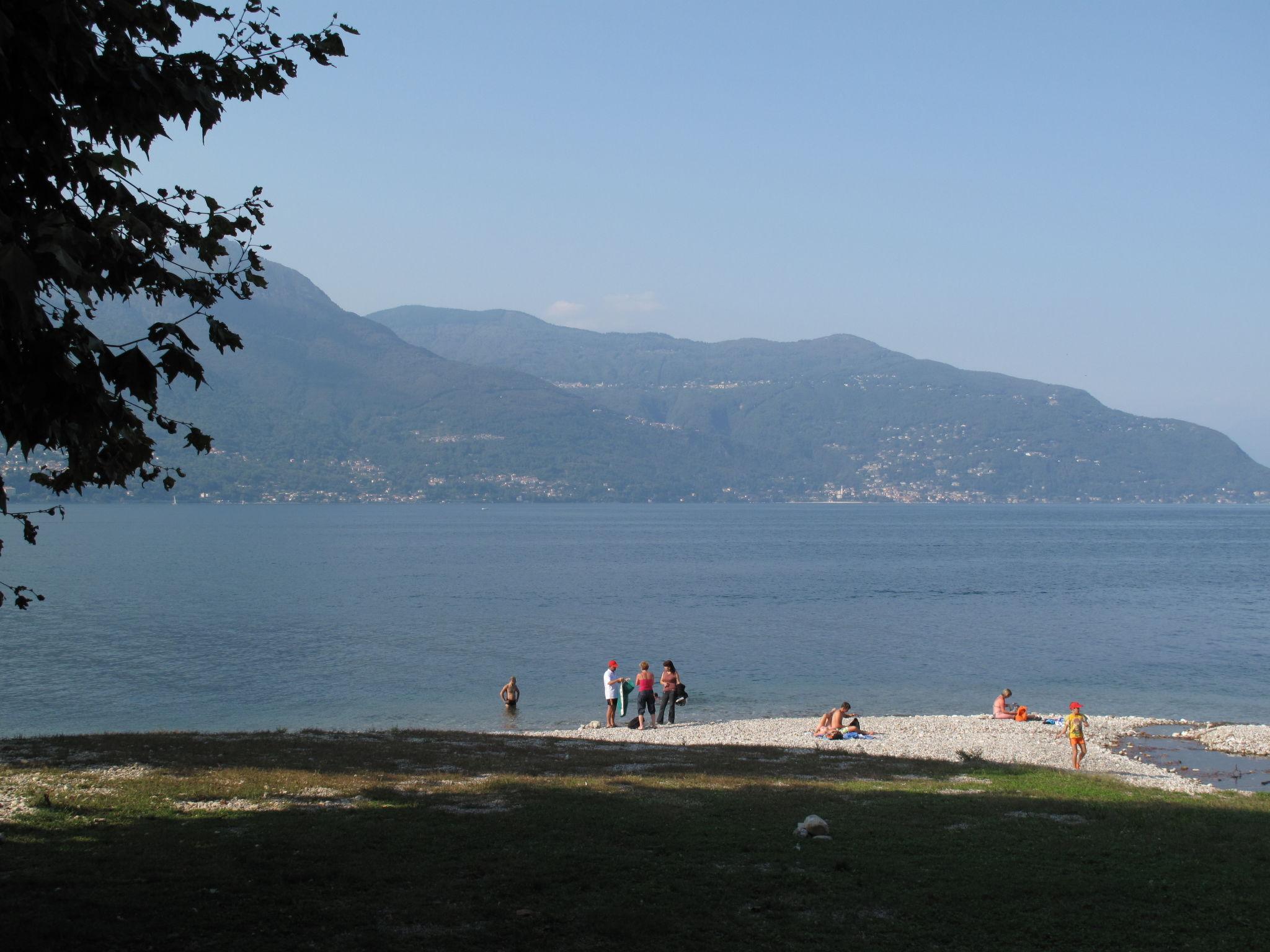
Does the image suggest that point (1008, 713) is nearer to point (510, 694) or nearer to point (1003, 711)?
point (1003, 711)

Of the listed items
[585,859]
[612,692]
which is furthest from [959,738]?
[585,859]

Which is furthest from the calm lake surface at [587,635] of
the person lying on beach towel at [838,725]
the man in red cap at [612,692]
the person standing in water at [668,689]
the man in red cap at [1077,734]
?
the man in red cap at [1077,734]

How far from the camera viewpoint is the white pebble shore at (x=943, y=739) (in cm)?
2259

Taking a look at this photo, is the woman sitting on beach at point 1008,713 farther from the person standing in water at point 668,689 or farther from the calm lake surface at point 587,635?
the person standing in water at point 668,689

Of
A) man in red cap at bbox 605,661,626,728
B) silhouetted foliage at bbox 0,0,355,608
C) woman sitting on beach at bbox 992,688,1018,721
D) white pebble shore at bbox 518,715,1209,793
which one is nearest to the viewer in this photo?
silhouetted foliage at bbox 0,0,355,608

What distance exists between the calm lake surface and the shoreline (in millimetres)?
3564

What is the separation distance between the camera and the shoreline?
73.6ft

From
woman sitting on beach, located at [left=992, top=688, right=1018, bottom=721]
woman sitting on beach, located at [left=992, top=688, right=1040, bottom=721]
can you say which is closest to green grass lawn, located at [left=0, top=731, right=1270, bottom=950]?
woman sitting on beach, located at [left=992, top=688, right=1040, bottom=721]

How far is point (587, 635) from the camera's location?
54.5 metres

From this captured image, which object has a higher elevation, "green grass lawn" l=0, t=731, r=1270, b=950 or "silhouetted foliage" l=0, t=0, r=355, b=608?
"silhouetted foliage" l=0, t=0, r=355, b=608

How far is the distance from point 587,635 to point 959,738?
29058mm

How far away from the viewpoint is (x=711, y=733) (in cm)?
2781

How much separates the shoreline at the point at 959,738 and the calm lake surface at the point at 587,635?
356 centimetres

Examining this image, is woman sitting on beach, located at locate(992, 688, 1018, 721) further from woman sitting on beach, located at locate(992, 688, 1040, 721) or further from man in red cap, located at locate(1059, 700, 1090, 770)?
man in red cap, located at locate(1059, 700, 1090, 770)
